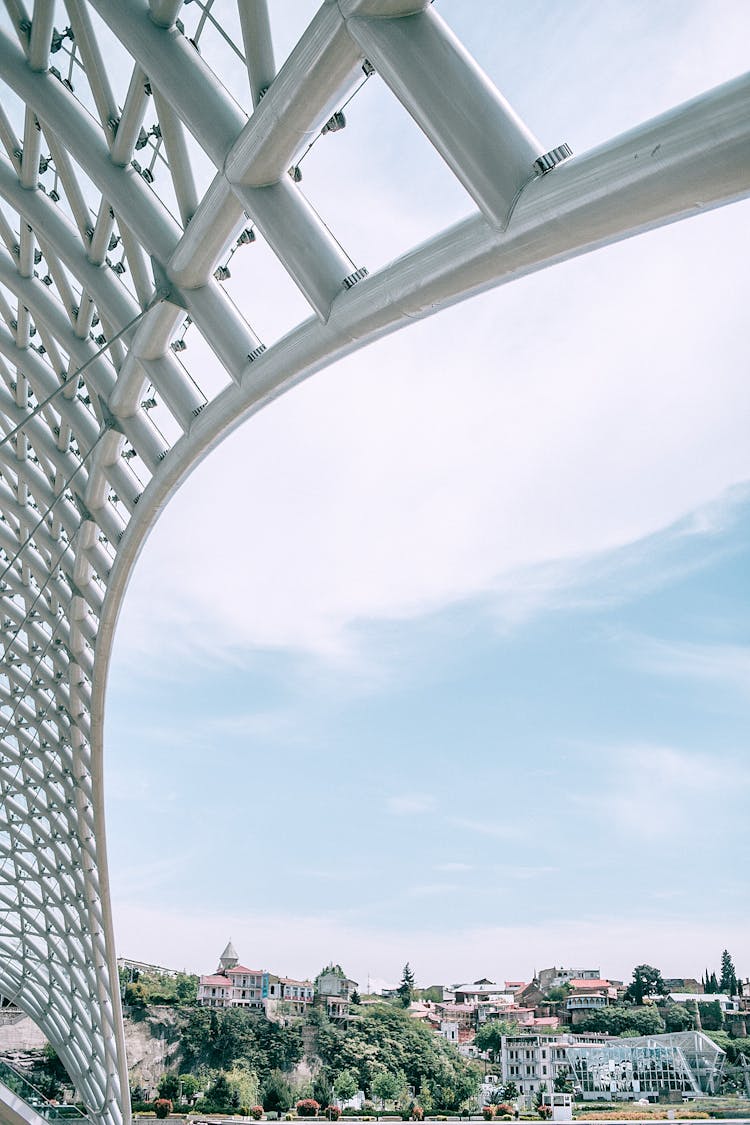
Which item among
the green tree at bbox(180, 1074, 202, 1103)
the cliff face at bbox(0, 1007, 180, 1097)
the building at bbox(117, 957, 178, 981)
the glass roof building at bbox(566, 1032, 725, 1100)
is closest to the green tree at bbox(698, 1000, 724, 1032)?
the glass roof building at bbox(566, 1032, 725, 1100)

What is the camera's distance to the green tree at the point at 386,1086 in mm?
118375

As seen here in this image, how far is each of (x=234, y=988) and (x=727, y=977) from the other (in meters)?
82.9

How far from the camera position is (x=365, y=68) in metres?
8.16

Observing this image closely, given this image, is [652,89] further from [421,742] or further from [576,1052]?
[421,742]

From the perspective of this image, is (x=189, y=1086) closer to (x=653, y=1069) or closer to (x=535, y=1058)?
(x=535, y=1058)

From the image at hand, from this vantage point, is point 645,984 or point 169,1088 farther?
point 645,984

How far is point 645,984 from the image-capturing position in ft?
486

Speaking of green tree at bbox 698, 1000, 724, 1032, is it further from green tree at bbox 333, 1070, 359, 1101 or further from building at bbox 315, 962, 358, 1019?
green tree at bbox 333, 1070, 359, 1101

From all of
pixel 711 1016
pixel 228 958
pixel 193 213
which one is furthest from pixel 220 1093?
pixel 193 213

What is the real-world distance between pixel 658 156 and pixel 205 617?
137m

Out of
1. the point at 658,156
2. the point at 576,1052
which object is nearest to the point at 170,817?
the point at 576,1052

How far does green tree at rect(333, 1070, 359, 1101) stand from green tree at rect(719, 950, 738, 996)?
69.4 metres

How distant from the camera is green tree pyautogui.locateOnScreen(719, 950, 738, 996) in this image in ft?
511

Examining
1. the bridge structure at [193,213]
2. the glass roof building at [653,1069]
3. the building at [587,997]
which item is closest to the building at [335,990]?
the glass roof building at [653,1069]
